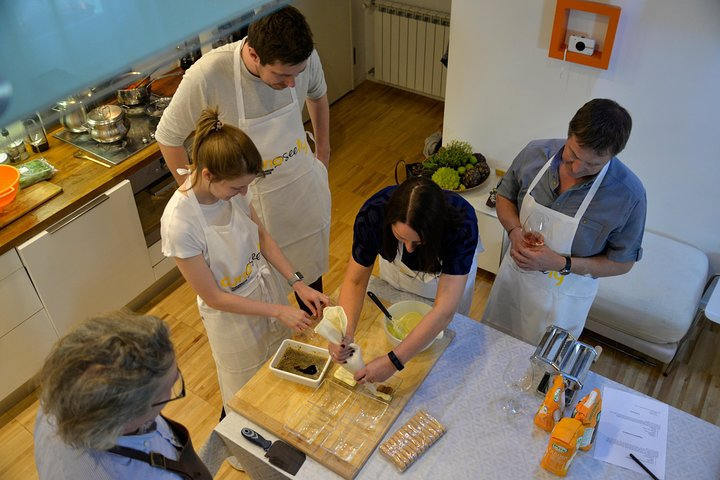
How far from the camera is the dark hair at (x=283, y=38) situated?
1767mm

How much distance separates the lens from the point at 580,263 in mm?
2021

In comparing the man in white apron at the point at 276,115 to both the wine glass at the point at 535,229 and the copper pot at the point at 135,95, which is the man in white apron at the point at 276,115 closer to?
the wine glass at the point at 535,229

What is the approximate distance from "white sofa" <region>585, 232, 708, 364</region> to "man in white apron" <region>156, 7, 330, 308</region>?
134 centimetres

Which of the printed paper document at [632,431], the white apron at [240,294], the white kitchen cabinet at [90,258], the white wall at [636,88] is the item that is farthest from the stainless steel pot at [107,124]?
the printed paper document at [632,431]

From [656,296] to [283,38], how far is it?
198 cm

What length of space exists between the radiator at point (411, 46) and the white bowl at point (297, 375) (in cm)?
311

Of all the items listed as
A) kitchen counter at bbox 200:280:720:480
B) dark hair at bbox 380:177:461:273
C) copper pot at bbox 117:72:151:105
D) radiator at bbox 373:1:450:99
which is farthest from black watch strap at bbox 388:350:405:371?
radiator at bbox 373:1:450:99

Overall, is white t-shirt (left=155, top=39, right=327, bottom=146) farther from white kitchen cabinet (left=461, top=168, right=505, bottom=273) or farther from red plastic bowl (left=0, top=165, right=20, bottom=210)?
white kitchen cabinet (left=461, top=168, right=505, bottom=273)

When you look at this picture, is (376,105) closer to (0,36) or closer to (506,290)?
(506,290)

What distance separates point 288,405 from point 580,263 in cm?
107

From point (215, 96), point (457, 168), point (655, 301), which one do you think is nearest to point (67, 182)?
point (215, 96)

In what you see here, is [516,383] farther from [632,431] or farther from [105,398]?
[105,398]

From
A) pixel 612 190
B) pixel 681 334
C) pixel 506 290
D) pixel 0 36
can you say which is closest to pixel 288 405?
pixel 506 290

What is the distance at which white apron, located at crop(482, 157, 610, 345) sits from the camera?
6.68ft
